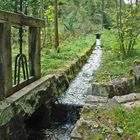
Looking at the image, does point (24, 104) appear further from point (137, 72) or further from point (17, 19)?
point (137, 72)

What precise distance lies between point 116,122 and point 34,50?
3.21m

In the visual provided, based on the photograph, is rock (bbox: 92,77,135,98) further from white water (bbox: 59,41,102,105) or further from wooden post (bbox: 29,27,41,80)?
wooden post (bbox: 29,27,41,80)

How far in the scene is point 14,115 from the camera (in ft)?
17.6

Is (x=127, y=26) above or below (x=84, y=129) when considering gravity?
above

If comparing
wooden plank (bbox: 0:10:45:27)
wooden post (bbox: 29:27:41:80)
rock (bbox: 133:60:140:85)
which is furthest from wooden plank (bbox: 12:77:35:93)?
rock (bbox: 133:60:140:85)

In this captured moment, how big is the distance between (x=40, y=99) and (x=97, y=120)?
2.16 meters

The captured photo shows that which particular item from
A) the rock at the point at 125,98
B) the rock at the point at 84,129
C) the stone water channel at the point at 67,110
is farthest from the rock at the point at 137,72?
the rock at the point at 84,129

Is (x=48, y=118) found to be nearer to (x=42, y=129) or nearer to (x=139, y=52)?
(x=42, y=129)

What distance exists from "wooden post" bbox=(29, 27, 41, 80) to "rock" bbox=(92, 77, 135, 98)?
1.51m

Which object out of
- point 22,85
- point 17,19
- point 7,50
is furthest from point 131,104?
point 17,19

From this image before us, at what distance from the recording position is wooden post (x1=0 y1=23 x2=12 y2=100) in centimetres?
536

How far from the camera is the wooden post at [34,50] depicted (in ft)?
23.6

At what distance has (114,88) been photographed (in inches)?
273

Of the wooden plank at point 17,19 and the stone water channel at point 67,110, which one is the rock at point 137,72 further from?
the wooden plank at point 17,19
